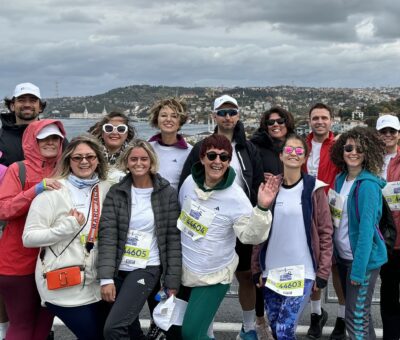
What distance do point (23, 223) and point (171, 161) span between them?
1328 mm

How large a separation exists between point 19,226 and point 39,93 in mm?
1409

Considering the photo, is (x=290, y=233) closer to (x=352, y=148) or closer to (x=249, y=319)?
(x=352, y=148)

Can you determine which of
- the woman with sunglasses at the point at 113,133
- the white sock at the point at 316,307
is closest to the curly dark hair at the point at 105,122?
the woman with sunglasses at the point at 113,133

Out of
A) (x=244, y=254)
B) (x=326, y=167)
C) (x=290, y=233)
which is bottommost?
(x=244, y=254)

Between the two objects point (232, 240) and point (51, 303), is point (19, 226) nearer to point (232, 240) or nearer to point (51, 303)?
point (51, 303)

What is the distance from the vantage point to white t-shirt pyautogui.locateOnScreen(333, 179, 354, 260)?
322 cm

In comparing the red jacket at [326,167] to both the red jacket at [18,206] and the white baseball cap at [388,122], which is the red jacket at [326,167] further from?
the red jacket at [18,206]

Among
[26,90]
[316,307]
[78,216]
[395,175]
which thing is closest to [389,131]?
[395,175]

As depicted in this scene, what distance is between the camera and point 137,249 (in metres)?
3.03

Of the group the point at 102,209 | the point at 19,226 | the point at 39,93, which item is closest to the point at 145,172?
the point at 102,209

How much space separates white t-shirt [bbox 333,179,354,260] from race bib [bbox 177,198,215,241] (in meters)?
1.00

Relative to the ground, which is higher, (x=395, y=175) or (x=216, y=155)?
(x=216, y=155)

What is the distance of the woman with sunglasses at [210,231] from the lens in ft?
9.93

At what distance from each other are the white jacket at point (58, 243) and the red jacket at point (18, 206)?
142 mm
